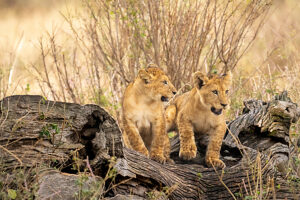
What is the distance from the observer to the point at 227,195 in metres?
5.42

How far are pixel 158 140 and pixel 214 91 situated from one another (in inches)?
34.8

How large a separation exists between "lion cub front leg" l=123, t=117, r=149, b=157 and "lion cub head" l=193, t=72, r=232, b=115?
2.97 ft

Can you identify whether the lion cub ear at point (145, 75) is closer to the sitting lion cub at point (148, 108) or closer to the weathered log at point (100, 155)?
the sitting lion cub at point (148, 108)

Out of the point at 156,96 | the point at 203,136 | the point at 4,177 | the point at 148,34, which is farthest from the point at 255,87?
the point at 4,177

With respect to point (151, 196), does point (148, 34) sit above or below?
above

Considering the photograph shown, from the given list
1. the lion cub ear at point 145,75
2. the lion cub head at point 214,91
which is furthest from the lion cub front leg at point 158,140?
the lion cub head at point 214,91

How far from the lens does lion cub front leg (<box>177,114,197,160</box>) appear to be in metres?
6.14

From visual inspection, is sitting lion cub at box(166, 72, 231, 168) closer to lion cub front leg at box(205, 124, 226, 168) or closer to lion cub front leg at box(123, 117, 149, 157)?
lion cub front leg at box(205, 124, 226, 168)

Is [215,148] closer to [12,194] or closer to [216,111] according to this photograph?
[216,111]

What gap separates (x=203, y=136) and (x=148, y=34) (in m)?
2.40

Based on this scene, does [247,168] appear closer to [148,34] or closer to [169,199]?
[169,199]

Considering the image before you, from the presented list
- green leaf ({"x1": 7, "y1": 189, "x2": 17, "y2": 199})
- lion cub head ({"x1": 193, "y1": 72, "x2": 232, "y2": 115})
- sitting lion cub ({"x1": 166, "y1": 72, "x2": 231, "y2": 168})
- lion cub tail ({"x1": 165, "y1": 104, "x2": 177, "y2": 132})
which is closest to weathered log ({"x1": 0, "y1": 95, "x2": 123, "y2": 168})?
green leaf ({"x1": 7, "y1": 189, "x2": 17, "y2": 199})

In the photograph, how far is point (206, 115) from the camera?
6332 mm

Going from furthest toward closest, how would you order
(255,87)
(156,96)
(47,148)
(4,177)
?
(255,87), (156,96), (47,148), (4,177)
